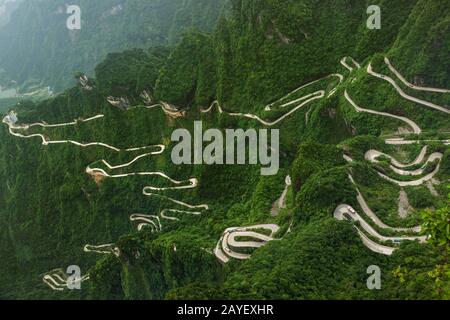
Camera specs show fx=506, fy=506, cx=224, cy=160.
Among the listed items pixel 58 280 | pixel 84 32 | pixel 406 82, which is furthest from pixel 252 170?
pixel 84 32

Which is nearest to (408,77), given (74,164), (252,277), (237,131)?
(237,131)

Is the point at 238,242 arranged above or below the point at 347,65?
below

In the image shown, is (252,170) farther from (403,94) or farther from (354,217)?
(354,217)

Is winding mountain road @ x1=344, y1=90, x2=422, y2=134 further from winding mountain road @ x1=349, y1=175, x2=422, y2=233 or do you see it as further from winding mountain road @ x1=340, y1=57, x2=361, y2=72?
winding mountain road @ x1=349, y1=175, x2=422, y2=233

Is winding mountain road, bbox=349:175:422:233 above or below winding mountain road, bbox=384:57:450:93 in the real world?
below

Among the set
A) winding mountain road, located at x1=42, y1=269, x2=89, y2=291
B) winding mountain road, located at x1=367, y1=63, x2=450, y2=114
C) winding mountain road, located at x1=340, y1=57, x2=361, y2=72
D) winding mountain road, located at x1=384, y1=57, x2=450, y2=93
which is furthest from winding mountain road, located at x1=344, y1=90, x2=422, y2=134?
winding mountain road, located at x1=42, y1=269, x2=89, y2=291

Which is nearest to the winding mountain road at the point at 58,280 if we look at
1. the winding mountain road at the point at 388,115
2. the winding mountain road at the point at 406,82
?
the winding mountain road at the point at 388,115

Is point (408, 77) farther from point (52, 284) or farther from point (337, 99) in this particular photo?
point (52, 284)

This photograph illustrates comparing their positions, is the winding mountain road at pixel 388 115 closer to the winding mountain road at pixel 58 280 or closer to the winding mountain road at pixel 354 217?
the winding mountain road at pixel 354 217
